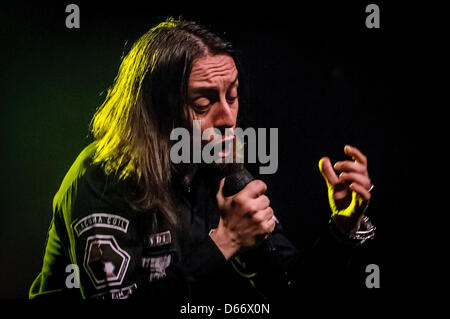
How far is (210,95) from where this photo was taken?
150cm

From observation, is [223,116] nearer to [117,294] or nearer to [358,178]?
[358,178]

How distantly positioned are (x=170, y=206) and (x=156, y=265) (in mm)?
232

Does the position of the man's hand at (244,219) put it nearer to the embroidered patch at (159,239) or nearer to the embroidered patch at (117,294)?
the embroidered patch at (159,239)

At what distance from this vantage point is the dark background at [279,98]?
1.73 m

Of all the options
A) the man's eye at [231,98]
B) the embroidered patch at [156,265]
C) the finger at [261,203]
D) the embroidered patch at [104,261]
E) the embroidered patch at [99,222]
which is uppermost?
the man's eye at [231,98]

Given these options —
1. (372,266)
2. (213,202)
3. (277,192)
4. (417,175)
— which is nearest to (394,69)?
(417,175)

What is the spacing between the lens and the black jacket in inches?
50.9

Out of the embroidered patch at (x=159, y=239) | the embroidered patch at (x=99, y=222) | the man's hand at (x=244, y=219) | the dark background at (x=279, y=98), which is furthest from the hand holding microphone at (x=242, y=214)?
the dark background at (x=279, y=98)

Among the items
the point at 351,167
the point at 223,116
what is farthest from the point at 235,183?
the point at 351,167

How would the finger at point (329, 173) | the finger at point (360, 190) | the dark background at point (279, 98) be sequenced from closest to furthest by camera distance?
the finger at point (360, 190), the finger at point (329, 173), the dark background at point (279, 98)

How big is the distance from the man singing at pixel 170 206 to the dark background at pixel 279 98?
0.15 metres

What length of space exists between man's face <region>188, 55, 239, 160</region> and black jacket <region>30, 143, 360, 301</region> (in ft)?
0.99

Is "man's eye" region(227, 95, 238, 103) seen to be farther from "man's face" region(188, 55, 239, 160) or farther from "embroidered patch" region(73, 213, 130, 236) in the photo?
"embroidered patch" region(73, 213, 130, 236)

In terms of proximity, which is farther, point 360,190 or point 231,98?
point 231,98
